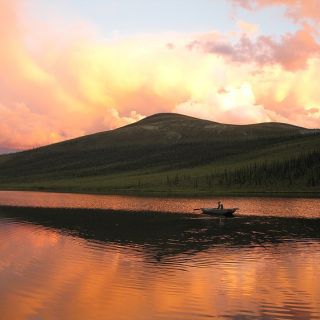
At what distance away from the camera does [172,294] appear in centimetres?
2991

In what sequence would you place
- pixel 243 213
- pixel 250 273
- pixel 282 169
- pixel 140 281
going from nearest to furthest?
pixel 140 281, pixel 250 273, pixel 243 213, pixel 282 169

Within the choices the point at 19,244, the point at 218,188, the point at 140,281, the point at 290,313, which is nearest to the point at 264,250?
the point at 140,281

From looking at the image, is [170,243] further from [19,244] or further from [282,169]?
[282,169]

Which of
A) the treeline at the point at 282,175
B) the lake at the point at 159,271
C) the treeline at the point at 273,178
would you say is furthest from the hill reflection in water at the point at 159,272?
the treeline at the point at 282,175

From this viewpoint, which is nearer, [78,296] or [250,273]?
[78,296]

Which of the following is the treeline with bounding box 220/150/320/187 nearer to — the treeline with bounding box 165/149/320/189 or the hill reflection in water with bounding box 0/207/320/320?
the treeline with bounding box 165/149/320/189

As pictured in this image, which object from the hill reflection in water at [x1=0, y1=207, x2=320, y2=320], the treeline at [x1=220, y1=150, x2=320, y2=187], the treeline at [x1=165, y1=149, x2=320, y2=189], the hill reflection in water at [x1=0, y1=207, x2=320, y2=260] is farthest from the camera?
the treeline at [x1=220, y1=150, x2=320, y2=187]

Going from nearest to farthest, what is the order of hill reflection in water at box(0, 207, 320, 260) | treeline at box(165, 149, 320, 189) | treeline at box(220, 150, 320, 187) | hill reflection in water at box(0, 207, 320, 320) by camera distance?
hill reflection in water at box(0, 207, 320, 320)
hill reflection in water at box(0, 207, 320, 260)
treeline at box(165, 149, 320, 189)
treeline at box(220, 150, 320, 187)

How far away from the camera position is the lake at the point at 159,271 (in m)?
26.9

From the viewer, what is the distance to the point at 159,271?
1446 inches

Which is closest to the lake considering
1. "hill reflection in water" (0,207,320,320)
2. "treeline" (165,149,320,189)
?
"hill reflection in water" (0,207,320,320)

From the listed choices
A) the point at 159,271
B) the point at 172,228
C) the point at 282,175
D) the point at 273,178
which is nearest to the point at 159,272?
the point at 159,271

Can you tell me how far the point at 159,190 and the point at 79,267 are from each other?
148 metres

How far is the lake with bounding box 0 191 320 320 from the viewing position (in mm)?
26922
